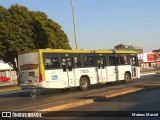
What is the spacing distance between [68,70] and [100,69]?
350 cm

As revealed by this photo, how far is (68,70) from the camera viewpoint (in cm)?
2309

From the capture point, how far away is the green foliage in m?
34.5

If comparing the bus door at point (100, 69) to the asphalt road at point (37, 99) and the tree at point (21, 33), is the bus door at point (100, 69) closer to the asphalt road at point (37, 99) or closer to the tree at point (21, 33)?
the asphalt road at point (37, 99)

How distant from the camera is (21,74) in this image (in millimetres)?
22672

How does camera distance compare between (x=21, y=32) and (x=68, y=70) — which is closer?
(x=68, y=70)

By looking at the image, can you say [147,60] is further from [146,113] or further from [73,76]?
[146,113]

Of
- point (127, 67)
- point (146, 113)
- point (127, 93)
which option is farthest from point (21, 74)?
point (146, 113)

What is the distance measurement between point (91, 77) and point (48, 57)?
4.32m

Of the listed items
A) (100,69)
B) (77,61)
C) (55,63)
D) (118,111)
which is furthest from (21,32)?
(118,111)

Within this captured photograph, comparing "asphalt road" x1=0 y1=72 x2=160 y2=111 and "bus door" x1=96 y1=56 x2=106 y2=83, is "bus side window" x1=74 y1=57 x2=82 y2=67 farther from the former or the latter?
"bus door" x1=96 y1=56 x2=106 y2=83

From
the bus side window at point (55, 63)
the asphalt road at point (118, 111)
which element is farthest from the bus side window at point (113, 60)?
the asphalt road at point (118, 111)

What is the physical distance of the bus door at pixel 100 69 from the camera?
25.8 m

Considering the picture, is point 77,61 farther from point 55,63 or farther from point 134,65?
point 134,65

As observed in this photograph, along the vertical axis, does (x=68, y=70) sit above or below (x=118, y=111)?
above
